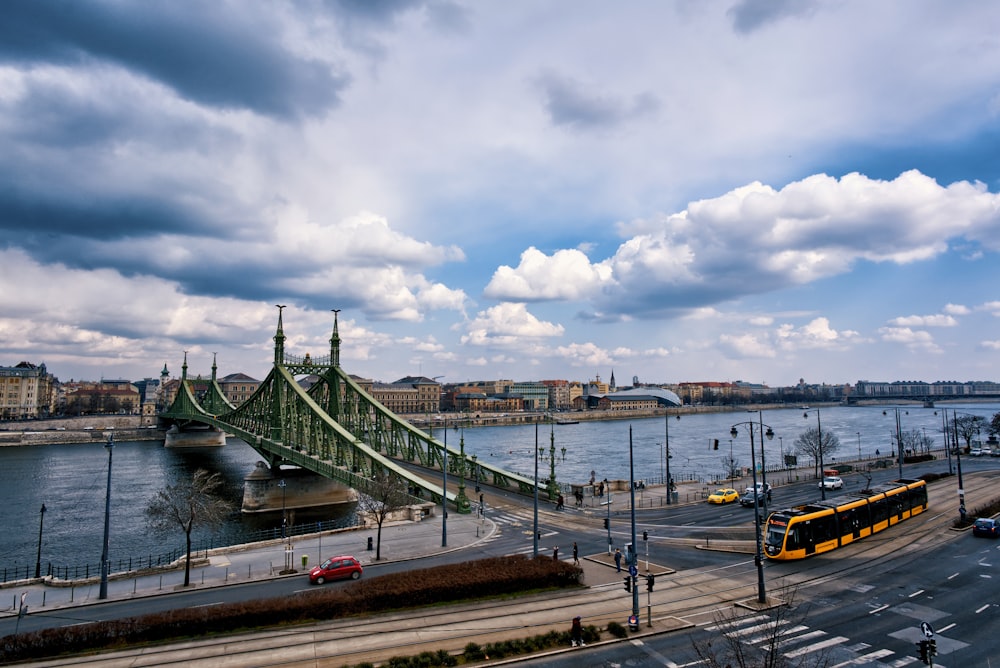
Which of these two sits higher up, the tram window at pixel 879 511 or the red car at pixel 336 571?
the tram window at pixel 879 511

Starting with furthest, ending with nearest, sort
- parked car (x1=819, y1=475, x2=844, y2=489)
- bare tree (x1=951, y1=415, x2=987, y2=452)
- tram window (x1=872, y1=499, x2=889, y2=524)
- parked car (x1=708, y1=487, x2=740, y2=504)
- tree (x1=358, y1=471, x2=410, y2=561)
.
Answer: bare tree (x1=951, y1=415, x2=987, y2=452)
parked car (x1=819, y1=475, x2=844, y2=489)
parked car (x1=708, y1=487, x2=740, y2=504)
tram window (x1=872, y1=499, x2=889, y2=524)
tree (x1=358, y1=471, x2=410, y2=561)

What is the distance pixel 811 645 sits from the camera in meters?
20.6

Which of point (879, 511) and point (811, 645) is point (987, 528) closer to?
point (879, 511)

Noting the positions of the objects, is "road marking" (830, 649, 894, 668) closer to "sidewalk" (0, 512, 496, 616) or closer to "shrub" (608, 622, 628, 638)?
"shrub" (608, 622, 628, 638)

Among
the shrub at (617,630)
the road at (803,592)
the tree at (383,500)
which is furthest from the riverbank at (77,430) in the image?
the shrub at (617,630)

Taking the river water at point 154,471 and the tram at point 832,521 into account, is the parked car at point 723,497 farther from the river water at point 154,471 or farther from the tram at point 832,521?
the river water at point 154,471

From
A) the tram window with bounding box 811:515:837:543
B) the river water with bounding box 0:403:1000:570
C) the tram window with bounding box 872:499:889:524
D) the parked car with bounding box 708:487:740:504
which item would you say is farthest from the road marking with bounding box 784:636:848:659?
the parked car with bounding box 708:487:740:504

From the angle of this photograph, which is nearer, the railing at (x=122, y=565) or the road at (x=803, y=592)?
the road at (x=803, y=592)

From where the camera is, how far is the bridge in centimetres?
5631

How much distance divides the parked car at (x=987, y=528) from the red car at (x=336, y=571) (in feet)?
123

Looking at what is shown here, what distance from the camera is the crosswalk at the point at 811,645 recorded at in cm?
1936

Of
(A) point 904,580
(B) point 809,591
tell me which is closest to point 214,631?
(B) point 809,591

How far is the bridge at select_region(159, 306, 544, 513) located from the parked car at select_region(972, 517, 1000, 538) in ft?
98.6

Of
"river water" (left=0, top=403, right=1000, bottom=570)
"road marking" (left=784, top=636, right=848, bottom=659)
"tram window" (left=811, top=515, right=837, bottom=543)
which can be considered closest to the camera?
"road marking" (left=784, top=636, right=848, bottom=659)
